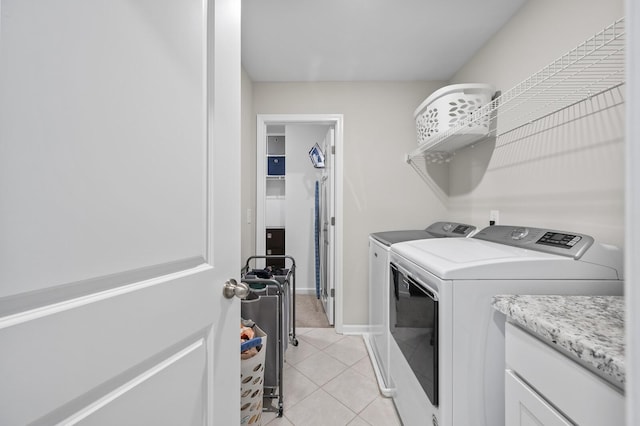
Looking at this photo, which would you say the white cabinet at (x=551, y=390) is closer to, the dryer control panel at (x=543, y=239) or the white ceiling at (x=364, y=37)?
the dryer control panel at (x=543, y=239)

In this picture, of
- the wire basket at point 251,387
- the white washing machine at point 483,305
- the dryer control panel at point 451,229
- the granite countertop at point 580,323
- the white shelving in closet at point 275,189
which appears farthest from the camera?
the white shelving in closet at point 275,189

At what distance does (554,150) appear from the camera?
1351 mm

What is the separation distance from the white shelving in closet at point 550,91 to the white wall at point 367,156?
0.21 metres

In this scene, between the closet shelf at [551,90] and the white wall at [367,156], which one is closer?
the closet shelf at [551,90]

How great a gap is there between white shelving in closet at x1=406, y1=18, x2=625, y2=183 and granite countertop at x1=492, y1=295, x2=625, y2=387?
2.19ft

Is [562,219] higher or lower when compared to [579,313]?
higher

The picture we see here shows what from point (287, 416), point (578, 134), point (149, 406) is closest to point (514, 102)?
point (578, 134)

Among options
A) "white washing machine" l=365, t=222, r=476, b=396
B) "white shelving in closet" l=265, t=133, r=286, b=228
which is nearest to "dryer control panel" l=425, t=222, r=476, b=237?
"white washing machine" l=365, t=222, r=476, b=396

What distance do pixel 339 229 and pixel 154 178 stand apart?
2035mm

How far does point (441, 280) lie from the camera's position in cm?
95

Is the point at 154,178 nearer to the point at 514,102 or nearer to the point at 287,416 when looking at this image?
the point at 287,416

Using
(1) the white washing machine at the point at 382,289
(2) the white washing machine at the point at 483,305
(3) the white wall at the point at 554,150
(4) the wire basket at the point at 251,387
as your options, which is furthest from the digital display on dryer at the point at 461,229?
(4) the wire basket at the point at 251,387

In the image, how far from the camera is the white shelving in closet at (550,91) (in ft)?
3.19

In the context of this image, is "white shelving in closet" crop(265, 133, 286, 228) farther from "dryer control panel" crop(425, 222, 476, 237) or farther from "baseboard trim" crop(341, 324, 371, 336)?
"dryer control panel" crop(425, 222, 476, 237)
